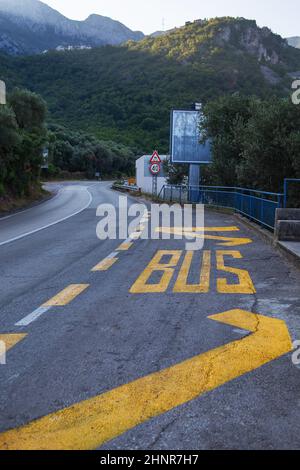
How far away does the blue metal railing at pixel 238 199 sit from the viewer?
47.5 ft

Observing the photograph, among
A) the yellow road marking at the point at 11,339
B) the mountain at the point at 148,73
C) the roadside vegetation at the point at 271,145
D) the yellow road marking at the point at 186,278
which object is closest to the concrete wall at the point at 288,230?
the yellow road marking at the point at 186,278

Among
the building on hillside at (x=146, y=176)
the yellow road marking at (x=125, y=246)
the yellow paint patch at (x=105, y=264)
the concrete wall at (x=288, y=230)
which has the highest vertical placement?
the building on hillside at (x=146, y=176)

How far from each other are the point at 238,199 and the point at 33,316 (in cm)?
1608

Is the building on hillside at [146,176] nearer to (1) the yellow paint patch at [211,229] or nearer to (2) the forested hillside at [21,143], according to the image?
(2) the forested hillside at [21,143]

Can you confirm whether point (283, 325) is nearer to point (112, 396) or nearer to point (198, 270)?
point (112, 396)

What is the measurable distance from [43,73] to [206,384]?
117 metres

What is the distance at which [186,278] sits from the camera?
841 cm

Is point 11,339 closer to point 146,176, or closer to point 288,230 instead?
point 288,230

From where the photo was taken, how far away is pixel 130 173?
11150 cm

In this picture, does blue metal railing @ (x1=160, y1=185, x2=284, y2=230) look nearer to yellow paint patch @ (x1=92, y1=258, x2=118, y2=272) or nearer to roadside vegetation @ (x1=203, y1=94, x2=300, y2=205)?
roadside vegetation @ (x1=203, y1=94, x2=300, y2=205)

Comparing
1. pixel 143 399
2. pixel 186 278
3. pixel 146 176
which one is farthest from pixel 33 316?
pixel 146 176

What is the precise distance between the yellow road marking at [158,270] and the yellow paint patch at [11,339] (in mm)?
2331

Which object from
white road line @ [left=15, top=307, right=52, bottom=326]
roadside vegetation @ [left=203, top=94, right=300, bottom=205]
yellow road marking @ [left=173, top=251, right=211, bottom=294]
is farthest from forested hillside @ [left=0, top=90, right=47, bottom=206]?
white road line @ [left=15, top=307, right=52, bottom=326]

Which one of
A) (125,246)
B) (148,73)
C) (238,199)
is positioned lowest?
(125,246)
